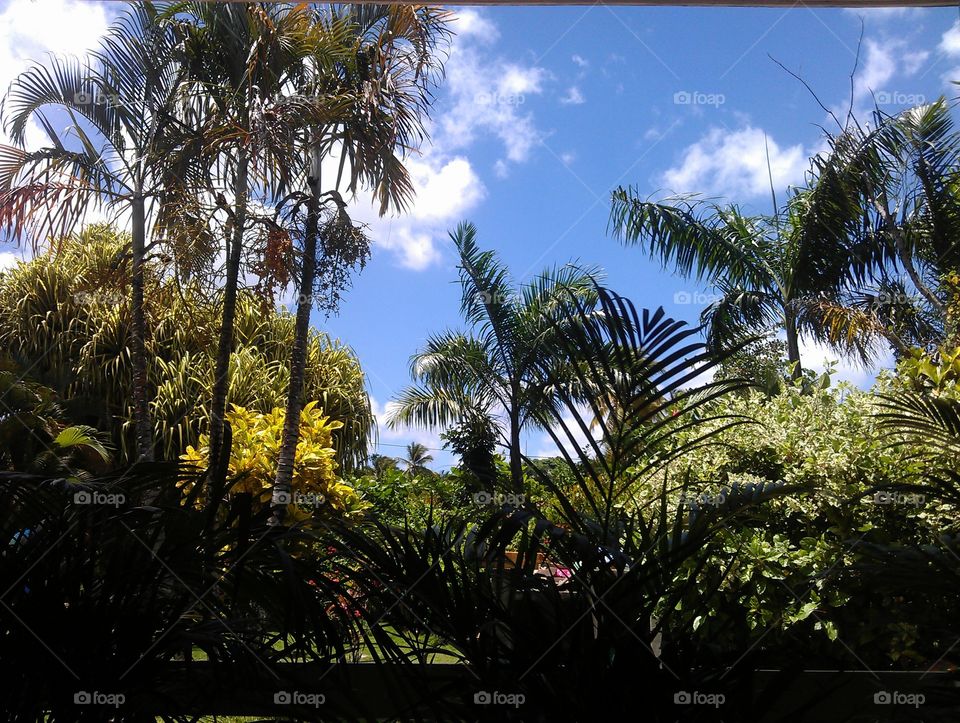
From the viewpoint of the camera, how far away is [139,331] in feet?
8.47

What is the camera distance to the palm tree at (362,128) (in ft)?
8.96

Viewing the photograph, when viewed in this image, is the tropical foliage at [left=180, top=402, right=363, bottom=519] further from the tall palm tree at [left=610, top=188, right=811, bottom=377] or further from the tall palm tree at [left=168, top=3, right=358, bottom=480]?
the tall palm tree at [left=610, top=188, right=811, bottom=377]

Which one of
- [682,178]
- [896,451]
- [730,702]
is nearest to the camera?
[730,702]

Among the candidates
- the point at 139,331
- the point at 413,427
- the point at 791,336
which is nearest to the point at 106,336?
the point at 139,331

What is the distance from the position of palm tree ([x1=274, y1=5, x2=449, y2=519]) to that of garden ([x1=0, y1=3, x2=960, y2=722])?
0.01m

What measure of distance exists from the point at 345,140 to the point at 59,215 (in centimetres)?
99

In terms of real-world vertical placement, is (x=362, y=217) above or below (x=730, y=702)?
above

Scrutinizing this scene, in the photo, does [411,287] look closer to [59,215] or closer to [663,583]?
[59,215]

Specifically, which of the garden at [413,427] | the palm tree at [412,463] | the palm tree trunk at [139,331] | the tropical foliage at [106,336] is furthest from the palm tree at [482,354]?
the palm tree trunk at [139,331]

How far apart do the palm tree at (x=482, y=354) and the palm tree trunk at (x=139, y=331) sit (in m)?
1.25

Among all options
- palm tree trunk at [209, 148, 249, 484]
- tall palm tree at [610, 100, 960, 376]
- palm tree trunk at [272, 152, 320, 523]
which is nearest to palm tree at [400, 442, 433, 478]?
palm tree trunk at [272, 152, 320, 523]

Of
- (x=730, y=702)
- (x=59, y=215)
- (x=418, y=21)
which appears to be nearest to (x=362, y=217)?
(x=418, y=21)

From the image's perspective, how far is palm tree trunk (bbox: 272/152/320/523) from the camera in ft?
8.68

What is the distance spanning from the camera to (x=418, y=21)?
112 inches
